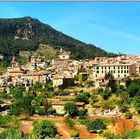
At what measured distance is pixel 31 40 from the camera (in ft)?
172

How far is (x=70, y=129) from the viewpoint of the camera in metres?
17.7

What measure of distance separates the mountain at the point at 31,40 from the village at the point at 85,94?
11717 mm

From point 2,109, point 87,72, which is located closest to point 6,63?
point 87,72

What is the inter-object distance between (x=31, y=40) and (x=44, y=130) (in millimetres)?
36805

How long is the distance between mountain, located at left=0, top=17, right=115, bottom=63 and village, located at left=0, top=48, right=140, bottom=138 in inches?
461

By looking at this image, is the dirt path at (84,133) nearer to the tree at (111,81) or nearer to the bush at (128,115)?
the bush at (128,115)

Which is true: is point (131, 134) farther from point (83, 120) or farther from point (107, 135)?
point (83, 120)

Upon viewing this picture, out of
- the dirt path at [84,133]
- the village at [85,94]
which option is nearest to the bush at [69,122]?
the village at [85,94]

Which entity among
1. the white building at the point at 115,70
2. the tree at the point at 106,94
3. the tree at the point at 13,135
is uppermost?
the white building at the point at 115,70

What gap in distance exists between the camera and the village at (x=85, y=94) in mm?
18292

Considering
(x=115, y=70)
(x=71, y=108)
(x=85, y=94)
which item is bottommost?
(x=71, y=108)

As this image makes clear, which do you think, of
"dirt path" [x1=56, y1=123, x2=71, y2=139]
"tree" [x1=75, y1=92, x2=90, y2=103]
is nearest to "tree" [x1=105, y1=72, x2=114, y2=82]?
"tree" [x1=75, y1=92, x2=90, y2=103]

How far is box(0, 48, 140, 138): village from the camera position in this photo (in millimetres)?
18292

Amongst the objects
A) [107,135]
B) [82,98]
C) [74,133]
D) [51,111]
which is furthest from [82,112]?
[107,135]
